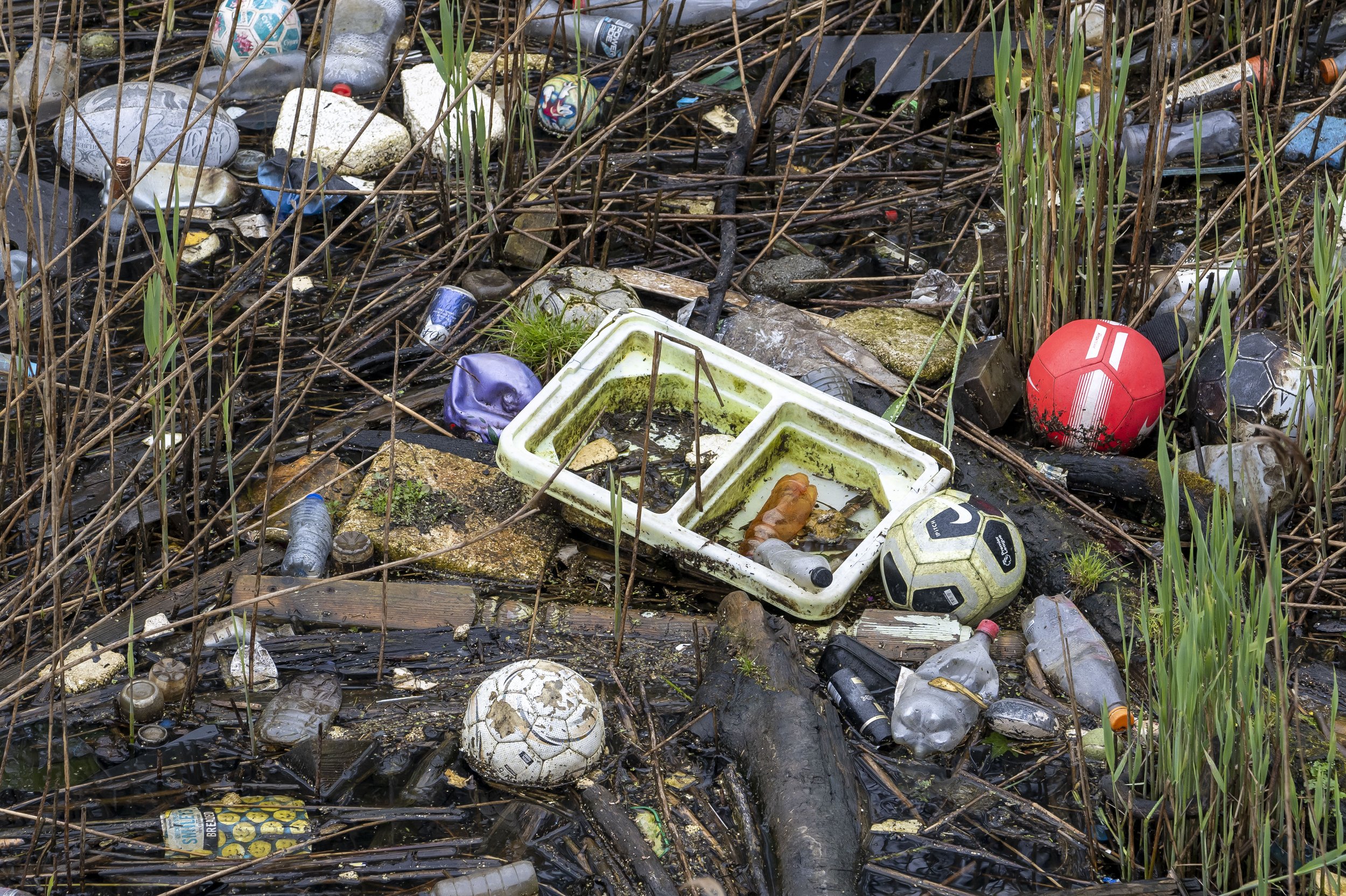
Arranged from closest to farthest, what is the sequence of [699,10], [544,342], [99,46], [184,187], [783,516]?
[783,516] → [544,342] → [184,187] → [99,46] → [699,10]

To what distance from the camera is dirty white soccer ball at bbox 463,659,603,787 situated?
2.60m

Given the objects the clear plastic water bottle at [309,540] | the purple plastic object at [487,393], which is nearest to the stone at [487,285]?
the purple plastic object at [487,393]

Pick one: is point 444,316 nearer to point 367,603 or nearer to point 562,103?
point 367,603

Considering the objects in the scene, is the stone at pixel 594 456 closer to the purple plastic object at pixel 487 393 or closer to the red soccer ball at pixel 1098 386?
the purple plastic object at pixel 487 393

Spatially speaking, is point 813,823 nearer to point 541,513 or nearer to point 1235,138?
point 541,513

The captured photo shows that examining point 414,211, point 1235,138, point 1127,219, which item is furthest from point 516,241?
point 1235,138

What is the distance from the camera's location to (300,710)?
2.81 m

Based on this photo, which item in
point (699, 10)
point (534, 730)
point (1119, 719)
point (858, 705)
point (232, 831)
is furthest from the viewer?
point (699, 10)

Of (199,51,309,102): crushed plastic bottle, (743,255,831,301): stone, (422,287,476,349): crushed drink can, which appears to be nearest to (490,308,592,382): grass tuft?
(422,287,476,349): crushed drink can

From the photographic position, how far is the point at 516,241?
460cm

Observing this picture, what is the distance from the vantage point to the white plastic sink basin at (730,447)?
126 inches

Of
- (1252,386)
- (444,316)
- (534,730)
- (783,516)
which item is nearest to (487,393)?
(444,316)

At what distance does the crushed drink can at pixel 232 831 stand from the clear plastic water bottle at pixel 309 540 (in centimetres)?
81

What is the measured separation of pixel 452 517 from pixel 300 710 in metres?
0.86
